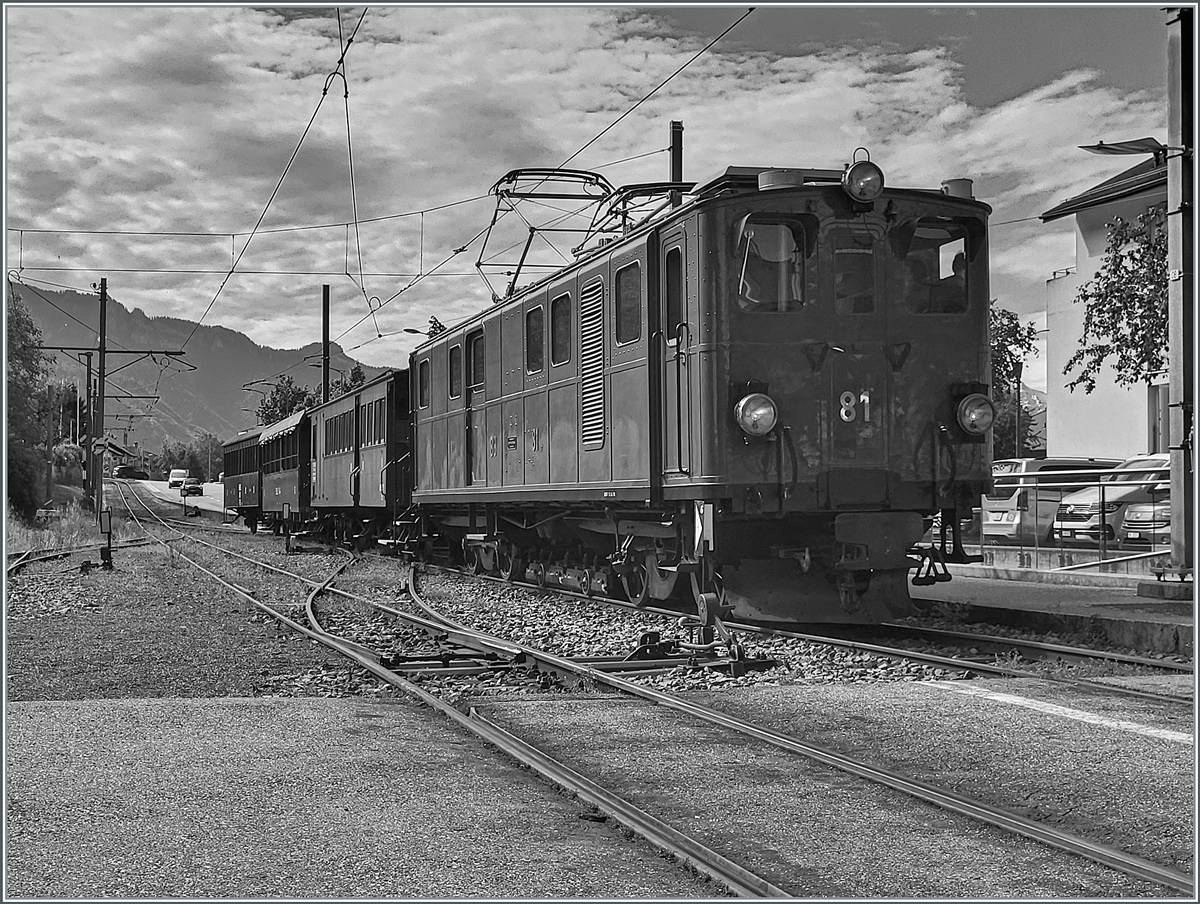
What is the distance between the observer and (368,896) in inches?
165

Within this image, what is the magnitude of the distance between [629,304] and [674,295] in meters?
0.87

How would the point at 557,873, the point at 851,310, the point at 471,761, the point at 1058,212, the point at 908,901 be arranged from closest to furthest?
the point at 908,901
the point at 557,873
the point at 471,761
the point at 851,310
the point at 1058,212

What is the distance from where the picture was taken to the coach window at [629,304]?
1176cm

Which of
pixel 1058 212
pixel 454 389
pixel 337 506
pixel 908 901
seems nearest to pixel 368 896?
pixel 908 901

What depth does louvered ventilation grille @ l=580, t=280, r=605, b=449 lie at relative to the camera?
12.6m

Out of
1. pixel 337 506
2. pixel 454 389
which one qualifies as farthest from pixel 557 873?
pixel 337 506

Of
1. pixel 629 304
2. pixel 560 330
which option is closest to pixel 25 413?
pixel 560 330

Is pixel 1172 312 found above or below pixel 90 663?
above

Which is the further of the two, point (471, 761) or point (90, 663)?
point (90, 663)

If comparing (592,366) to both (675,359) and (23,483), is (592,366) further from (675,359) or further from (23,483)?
(23,483)

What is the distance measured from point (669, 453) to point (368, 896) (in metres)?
7.32

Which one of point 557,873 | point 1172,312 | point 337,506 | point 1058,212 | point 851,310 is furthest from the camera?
point 1058,212

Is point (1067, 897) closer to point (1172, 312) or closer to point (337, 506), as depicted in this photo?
point (1172, 312)

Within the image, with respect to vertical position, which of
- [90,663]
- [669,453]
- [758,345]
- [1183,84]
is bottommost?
[90,663]
